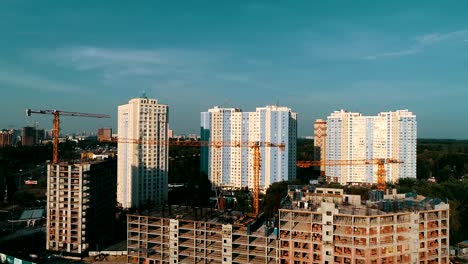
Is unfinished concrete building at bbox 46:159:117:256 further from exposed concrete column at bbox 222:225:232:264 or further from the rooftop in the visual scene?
the rooftop

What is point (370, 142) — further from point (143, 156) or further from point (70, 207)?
point (70, 207)

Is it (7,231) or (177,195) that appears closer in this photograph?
(7,231)

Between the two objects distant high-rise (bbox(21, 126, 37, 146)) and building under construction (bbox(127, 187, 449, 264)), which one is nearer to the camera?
building under construction (bbox(127, 187, 449, 264))

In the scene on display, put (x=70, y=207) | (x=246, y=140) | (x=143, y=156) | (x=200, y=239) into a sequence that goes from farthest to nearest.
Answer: (x=246, y=140) < (x=143, y=156) < (x=70, y=207) < (x=200, y=239)

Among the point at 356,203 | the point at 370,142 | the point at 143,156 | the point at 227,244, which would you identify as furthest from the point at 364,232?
the point at 370,142

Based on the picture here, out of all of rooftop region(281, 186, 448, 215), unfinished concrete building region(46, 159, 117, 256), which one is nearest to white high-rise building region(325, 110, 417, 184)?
rooftop region(281, 186, 448, 215)

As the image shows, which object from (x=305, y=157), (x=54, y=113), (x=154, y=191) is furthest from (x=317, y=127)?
(x=54, y=113)

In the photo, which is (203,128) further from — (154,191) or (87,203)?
(87,203)
